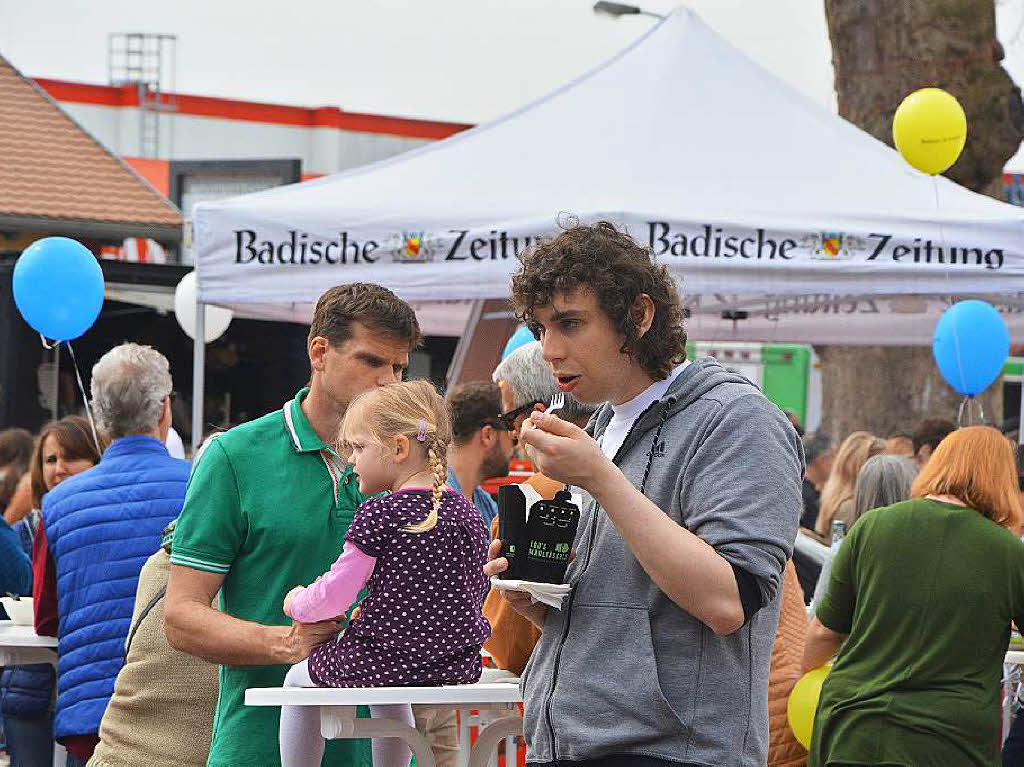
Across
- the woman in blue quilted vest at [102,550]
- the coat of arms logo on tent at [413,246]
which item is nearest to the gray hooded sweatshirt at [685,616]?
the woman in blue quilted vest at [102,550]

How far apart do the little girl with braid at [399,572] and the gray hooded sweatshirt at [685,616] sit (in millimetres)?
694

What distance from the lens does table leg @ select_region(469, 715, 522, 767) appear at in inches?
131

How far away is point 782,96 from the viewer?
777 centimetres

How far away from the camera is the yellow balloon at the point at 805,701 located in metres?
4.48

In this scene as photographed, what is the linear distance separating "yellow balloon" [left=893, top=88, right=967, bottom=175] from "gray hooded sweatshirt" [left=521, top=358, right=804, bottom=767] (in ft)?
17.4

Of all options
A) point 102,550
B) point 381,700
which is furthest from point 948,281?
point 381,700

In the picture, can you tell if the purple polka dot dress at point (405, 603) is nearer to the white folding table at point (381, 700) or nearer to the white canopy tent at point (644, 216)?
the white folding table at point (381, 700)

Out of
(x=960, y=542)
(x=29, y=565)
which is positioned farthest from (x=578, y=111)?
(x=960, y=542)

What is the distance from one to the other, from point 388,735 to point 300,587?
0.43 meters

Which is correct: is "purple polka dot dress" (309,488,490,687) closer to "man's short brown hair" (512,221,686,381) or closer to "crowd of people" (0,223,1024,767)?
"crowd of people" (0,223,1024,767)

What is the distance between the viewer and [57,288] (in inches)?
291

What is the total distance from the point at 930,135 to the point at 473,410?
133 inches

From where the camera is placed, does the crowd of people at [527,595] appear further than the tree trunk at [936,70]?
No

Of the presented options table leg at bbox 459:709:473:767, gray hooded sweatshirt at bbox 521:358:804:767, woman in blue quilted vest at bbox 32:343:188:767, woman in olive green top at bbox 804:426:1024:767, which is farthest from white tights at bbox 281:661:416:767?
woman in olive green top at bbox 804:426:1024:767
